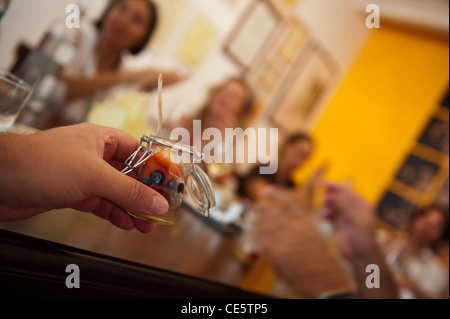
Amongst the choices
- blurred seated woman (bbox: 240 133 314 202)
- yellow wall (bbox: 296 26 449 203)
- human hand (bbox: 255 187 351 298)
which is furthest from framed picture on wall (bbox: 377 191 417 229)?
human hand (bbox: 255 187 351 298)

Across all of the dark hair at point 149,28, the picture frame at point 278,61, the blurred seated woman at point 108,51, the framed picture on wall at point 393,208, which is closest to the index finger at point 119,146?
the blurred seated woman at point 108,51

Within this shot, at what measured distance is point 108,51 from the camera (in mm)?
1407

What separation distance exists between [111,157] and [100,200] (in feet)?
0.22

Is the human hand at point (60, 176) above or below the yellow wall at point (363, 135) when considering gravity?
below

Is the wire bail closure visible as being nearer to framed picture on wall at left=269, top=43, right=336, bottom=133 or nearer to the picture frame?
the picture frame

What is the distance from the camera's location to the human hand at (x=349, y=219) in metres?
0.77

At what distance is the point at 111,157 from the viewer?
17.1 inches

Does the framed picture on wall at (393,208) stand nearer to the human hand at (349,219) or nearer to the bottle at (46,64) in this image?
the human hand at (349,219)

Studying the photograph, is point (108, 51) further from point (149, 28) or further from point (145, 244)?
point (145, 244)

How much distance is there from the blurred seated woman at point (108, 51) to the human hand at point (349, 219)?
60cm

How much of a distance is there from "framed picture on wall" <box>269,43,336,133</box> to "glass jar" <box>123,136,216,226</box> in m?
2.88

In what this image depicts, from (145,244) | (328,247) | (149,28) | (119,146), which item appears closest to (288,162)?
(149,28)

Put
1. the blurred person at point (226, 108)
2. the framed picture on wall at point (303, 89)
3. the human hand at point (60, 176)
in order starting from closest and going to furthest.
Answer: the human hand at point (60, 176) < the blurred person at point (226, 108) < the framed picture on wall at point (303, 89)
